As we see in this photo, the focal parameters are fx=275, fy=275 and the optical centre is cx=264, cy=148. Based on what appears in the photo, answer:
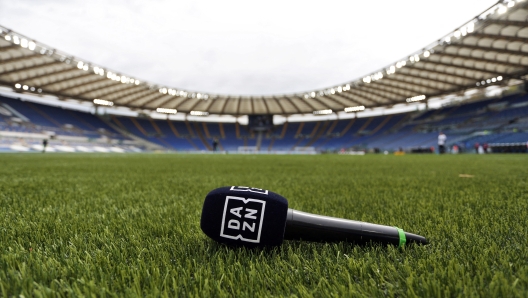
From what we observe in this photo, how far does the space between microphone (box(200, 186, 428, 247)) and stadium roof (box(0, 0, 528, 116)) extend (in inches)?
805

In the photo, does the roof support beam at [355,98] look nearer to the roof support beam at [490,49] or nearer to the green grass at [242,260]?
the roof support beam at [490,49]

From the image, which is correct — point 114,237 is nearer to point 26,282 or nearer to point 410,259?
point 26,282

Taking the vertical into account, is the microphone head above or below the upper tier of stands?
below

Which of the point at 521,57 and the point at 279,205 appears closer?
the point at 279,205

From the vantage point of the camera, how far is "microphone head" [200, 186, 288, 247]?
102cm

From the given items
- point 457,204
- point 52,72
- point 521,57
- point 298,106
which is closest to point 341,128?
point 298,106

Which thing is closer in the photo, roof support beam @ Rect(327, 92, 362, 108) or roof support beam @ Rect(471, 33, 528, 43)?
roof support beam @ Rect(471, 33, 528, 43)

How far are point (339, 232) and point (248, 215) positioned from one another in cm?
37

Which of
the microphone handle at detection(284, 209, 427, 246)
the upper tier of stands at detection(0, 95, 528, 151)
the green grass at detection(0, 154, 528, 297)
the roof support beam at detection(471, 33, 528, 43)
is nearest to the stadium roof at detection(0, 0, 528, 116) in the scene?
the roof support beam at detection(471, 33, 528, 43)

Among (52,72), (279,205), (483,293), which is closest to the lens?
(483,293)

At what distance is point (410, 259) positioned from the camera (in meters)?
0.98

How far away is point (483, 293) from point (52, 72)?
33.0 meters

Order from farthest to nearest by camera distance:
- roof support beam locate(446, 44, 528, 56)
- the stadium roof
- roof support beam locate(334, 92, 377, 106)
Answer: roof support beam locate(334, 92, 377, 106), roof support beam locate(446, 44, 528, 56), the stadium roof

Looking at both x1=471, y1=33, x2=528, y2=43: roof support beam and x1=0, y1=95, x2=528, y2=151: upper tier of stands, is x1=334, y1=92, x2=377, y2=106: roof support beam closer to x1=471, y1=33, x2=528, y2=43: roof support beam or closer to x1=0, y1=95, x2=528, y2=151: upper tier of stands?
x1=0, y1=95, x2=528, y2=151: upper tier of stands
